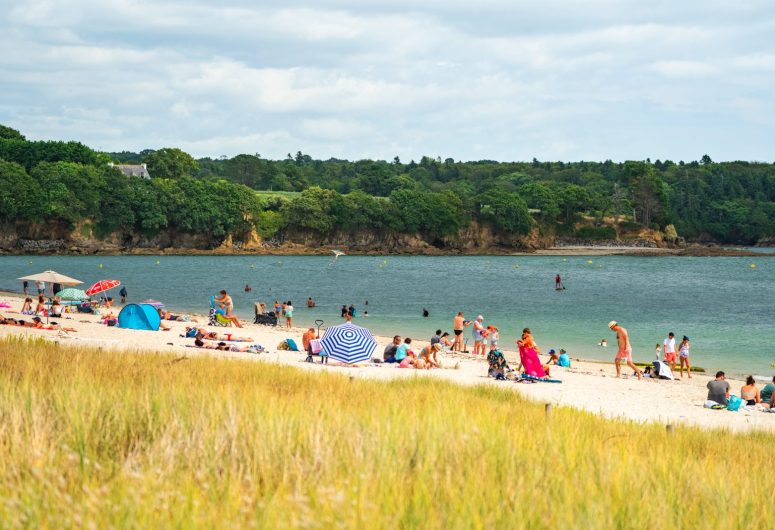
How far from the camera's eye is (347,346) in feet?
70.3

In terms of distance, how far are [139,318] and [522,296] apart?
39.2 metres

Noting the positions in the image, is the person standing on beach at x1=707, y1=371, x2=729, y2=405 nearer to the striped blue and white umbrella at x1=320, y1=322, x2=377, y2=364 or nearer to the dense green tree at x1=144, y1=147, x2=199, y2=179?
the striped blue and white umbrella at x1=320, y1=322, x2=377, y2=364

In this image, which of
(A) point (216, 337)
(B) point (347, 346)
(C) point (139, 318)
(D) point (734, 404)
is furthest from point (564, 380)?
(C) point (139, 318)

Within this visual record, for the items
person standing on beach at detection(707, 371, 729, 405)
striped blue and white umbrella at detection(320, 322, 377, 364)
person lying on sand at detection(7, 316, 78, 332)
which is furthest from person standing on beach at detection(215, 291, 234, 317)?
person standing on beach at detection(707, 371, 729, 405)

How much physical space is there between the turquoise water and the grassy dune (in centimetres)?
2213

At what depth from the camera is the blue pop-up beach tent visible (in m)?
28.8

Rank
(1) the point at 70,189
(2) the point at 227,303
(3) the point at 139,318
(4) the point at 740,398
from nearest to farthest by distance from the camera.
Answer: (4) the point at 740,398 → (3) the point at 139,318 → (2) the point at 227,303 → (1) the point at 70,189

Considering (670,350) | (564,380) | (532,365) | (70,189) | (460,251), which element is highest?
(70,189)

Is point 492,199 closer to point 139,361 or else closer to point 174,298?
point 174,298

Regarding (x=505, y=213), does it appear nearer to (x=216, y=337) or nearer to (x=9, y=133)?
(x=9, y=133)

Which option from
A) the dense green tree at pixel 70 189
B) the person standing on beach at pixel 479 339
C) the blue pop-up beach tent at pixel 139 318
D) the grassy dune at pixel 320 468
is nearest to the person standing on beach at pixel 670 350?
the person standing on beach at pixel 479 339

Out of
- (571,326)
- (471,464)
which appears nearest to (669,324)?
(571,326)

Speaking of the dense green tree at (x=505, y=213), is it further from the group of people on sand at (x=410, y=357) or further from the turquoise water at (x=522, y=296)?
the group of people on sand at (x=410, y=357)

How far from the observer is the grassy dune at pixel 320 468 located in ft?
18.5
